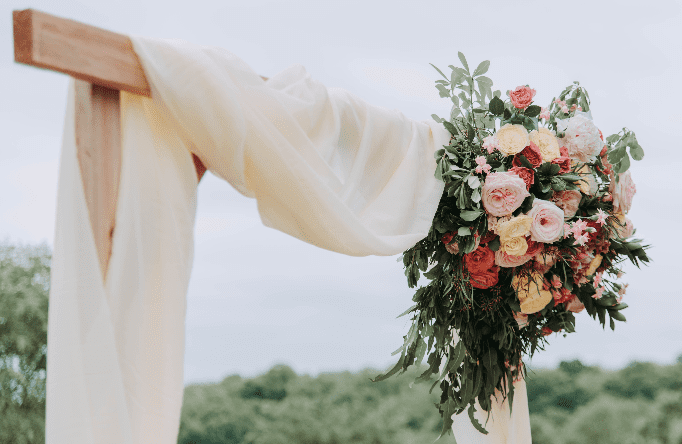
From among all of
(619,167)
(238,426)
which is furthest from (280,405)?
(619,167)

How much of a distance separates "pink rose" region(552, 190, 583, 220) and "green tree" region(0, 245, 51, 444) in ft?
9.75

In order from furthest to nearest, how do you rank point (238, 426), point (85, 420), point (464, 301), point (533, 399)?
1. point (533, 399)
2. point (238, 426)
3. point (464, 301)
4. point (85, 420)

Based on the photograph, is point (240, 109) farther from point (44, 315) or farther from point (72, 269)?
point (44, 315)

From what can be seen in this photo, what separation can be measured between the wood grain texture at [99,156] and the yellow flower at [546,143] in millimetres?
1422

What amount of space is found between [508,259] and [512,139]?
0.41 meters

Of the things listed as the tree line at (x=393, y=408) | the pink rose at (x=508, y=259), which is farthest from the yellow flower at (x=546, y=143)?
the tree line at (x=393, y=408)

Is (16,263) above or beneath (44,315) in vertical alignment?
above

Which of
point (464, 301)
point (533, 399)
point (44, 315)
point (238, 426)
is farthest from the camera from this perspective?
point (533, 399)

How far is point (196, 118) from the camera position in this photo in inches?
56.8

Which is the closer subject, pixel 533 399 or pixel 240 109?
pixel 240 109

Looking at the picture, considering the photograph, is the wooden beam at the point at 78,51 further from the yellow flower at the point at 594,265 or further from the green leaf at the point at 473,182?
the yellow flower at the point at 594,265

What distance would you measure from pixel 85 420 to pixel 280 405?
12.6 ft

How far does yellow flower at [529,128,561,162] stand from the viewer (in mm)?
2150

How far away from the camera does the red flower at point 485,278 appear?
2152 millimetres
